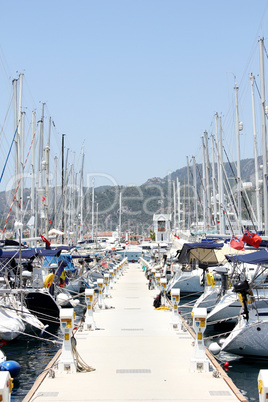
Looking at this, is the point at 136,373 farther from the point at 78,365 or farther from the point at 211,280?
the point at 211,280

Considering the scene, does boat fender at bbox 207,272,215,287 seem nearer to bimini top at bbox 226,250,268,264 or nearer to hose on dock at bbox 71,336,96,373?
bimini top at bbox 226,250,268,264

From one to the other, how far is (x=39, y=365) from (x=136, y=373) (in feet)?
17.4

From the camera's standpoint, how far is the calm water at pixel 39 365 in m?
13.1

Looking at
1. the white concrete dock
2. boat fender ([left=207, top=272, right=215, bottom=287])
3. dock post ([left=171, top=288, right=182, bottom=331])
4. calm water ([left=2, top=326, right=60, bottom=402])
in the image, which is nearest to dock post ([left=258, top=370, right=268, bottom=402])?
the white concrete dock

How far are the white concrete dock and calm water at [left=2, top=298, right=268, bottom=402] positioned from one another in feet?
4.37

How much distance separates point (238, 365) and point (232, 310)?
4.63 m

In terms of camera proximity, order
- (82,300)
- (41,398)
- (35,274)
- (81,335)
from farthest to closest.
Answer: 1. (82,300)
2. (35,274)
3. (81,335)
4. (41,398)

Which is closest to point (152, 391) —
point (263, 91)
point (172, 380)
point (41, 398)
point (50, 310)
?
point (172, 380)

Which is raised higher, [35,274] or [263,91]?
[263,91]

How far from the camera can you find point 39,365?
16203 millimetres

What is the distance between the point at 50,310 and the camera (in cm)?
2270

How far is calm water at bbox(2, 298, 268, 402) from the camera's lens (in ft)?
43.0

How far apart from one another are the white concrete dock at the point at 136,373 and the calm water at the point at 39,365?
1.33 m

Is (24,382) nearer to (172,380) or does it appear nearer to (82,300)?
(172,380)
